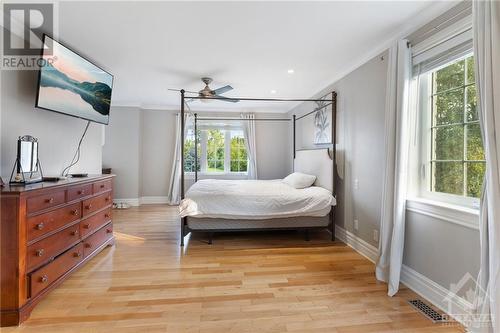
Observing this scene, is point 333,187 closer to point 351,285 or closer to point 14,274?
point 351,285

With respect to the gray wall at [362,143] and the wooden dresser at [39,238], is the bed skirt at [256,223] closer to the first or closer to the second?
the gray wall at [362,143]

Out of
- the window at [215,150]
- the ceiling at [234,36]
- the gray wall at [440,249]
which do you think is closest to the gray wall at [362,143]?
the ceiling at [234,36]

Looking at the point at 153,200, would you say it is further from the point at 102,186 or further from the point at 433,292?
the point at 433,292

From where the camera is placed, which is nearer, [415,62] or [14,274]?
[14,274]

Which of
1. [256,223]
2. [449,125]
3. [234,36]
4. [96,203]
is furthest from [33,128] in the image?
[449,125]

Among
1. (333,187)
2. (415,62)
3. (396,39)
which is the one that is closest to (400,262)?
(333,187)

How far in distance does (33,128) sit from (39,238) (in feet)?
4.07

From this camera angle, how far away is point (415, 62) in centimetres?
227

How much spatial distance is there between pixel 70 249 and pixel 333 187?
10.4 ft

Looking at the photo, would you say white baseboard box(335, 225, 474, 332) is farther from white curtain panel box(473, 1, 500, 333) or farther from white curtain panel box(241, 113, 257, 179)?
white curtain panel box(241, 113, 257, 179)

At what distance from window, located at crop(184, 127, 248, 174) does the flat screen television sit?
3.34 metres

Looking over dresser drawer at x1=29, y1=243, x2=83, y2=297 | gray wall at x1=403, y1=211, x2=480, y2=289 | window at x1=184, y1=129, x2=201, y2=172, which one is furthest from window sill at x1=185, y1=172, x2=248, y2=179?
gray wall at x1=403, y1=211, x2=480, y2=289

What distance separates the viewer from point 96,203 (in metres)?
2.91

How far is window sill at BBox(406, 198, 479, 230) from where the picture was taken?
1.76m
